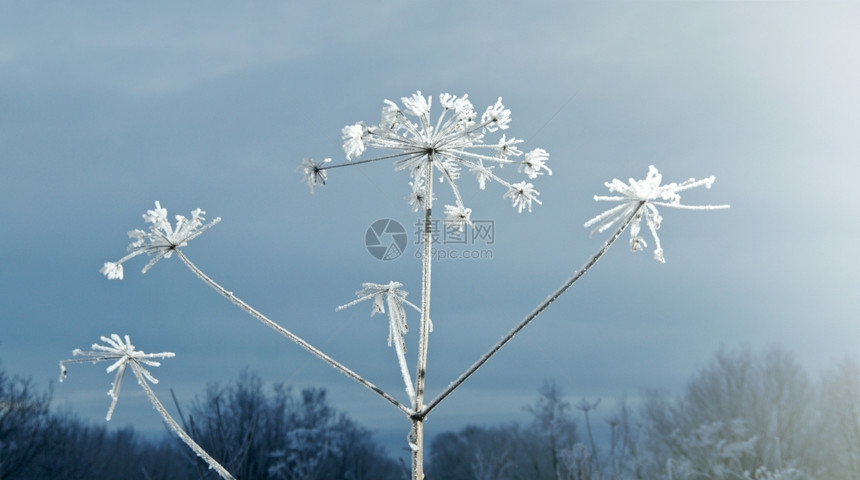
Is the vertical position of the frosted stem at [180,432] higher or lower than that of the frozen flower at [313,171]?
lower

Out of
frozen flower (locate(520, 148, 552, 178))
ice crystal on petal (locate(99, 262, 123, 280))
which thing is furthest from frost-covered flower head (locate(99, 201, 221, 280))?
frozen flower (locate(520, 148, 552, 178))

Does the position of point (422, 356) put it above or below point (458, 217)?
below

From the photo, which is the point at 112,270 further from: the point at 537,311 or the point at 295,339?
the point at 537,311

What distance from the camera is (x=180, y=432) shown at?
2.16 m

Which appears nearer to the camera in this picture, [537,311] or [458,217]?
[537,311]

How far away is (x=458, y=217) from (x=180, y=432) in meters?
1.29

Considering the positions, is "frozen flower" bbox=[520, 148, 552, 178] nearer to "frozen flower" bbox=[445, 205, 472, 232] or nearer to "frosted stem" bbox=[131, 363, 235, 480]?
"frozen flower" bbox=[445, 205, 472, 232]

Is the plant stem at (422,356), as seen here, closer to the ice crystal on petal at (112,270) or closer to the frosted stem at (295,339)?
the frosted stem at (295,339)

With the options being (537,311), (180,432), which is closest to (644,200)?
(537,311)

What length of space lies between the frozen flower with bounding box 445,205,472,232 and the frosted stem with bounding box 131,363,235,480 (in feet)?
4.05

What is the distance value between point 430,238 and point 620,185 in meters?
0.70

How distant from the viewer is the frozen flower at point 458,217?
8.77 feet

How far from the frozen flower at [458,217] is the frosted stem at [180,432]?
4.05ft

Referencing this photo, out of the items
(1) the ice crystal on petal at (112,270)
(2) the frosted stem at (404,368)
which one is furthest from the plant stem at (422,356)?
(1) the ice crystal on petal at (112,270)
